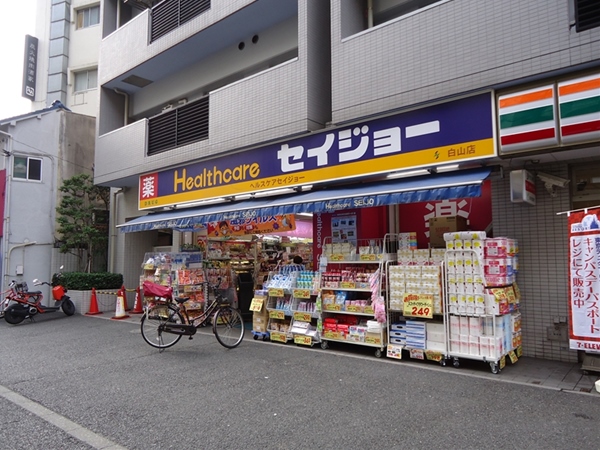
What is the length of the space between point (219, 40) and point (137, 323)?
831 centimetres

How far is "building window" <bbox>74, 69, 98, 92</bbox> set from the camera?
23.8 m

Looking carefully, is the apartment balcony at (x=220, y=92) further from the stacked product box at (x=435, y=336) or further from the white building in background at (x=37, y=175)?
the stacked product box at (x=435, y=336)

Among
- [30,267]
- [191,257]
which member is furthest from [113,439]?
[30,267]

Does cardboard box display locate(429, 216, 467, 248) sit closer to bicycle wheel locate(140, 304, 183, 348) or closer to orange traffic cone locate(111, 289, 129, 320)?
bicycle wheel locate(140, 304, 183, 348)

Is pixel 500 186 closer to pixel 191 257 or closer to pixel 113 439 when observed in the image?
pixel 113 439

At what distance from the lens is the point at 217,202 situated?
11164 millimetres

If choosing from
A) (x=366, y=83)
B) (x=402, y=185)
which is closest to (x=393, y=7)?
(x=366, y=83)

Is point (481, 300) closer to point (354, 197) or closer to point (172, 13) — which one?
point (354, 197)

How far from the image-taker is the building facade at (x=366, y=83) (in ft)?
20.5

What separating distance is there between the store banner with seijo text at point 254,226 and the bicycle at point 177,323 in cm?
276

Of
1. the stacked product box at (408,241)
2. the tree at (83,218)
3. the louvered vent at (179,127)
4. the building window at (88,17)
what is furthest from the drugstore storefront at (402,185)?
the building window at (88,17)

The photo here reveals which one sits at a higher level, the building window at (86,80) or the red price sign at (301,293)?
the building window at (86,80)

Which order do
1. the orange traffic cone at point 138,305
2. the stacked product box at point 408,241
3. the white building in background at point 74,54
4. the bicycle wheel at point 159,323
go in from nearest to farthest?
the stacked product box at point 408,241 < the bicycle wheel at point 159,323 < the orange traffic cone at point 138,305 < the white building in background at point 74,54

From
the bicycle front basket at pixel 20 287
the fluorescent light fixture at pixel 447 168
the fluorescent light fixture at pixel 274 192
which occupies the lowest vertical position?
the bicycle front basket at pixel 20 287
